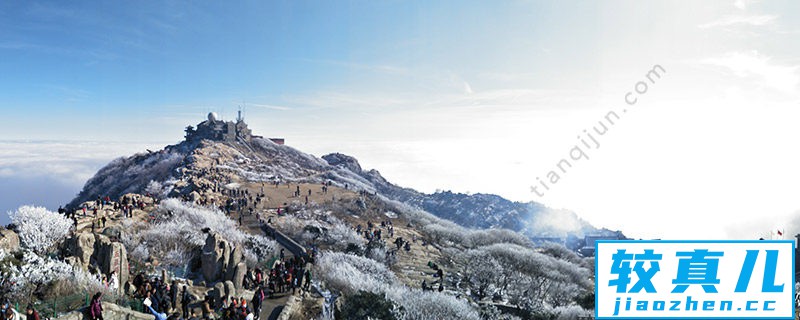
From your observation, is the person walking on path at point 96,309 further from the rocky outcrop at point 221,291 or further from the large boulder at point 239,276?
the large boulder at point 239,276

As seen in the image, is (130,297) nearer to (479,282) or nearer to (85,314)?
(85,314)

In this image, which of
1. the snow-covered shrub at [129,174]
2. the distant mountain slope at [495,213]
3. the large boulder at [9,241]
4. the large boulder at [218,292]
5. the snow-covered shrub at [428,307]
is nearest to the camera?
the large boulder at [218,292]

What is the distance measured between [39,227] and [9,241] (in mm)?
4536

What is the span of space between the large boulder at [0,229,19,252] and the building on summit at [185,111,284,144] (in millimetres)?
81448

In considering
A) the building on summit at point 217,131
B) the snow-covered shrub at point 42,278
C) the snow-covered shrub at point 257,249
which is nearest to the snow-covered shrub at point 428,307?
the snow-covered shrub at point 257,249

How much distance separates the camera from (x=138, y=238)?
25.4 metres

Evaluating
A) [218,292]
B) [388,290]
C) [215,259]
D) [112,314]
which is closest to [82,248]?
[215,259]

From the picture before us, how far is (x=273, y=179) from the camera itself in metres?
72.0

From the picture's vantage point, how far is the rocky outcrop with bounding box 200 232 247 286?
2014 cm

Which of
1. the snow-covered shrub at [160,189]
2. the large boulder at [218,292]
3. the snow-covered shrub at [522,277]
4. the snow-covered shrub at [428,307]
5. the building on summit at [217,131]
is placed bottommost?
the snow-covered shrub at [522,277]

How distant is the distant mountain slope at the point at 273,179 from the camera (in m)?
69.4

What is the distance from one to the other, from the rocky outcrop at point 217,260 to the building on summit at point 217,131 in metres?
82.6

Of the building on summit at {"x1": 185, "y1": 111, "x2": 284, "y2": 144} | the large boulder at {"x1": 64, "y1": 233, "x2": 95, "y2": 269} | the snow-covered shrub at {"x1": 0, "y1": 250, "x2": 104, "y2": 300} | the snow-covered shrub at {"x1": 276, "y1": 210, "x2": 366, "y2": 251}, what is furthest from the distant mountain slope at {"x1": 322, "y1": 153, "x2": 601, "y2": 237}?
the snow-covered shrub at {"x1": 0, "y1": 250, "x2": 104, "y2": 300}

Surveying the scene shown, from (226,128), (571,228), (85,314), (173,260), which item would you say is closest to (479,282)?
(173,260)
